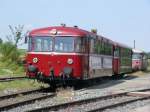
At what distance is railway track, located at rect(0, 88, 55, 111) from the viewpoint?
1564 centimetres

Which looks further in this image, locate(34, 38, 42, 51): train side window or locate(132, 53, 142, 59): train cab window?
locate(132, 53, 142, 59): train cab window

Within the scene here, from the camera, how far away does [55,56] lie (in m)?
22.8

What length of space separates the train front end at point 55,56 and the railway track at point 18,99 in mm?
950

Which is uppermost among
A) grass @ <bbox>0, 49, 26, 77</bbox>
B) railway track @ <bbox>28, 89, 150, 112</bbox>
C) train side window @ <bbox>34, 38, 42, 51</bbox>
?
train side window @ <bbox>34, 38, 42, 51</bbox>

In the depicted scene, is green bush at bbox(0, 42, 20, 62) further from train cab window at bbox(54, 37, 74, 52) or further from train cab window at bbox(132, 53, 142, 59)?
train cab window at bbox(54, 37, 74, 52)

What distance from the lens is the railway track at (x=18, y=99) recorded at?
15637 millimetres

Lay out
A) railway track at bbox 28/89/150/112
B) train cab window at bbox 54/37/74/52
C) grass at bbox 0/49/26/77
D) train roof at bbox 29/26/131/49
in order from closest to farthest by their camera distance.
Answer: railway track at bbox 28/89/150/112, train cab window at bbox 54/37/74/52, train roof at bbox 29/26/131/49, grass at bbox 0/49/26/77

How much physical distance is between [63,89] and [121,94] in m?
2.85

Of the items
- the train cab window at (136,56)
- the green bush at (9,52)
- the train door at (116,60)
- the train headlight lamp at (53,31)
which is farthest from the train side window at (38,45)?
the train cab window at (136,56)

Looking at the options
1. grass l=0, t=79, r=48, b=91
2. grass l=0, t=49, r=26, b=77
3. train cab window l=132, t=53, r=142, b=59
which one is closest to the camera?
grass l=0, t=79, r=48, b=91

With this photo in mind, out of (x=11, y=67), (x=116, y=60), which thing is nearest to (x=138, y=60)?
(x=11, y=67)

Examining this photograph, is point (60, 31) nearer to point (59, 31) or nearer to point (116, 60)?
point (59, 31)

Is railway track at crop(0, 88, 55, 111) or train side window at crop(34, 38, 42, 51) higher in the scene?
train side window at crop(34, 38, 42, 51)

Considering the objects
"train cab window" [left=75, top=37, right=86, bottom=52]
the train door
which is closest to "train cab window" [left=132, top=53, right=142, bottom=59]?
the train door
